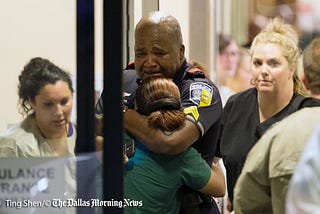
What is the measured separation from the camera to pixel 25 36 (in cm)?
235

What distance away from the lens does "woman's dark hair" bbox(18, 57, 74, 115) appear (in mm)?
2299

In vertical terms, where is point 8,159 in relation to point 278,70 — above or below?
below

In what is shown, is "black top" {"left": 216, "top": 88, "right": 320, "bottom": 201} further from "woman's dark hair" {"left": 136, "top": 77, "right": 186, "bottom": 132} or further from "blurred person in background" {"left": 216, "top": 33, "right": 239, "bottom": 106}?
"blurred person in background" {"left": 216, "top": 33, "right": 239, "bottom": 106}

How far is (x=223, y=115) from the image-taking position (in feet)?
8.64

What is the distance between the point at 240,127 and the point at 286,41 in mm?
352

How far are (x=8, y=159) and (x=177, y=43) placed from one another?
0.66 metres

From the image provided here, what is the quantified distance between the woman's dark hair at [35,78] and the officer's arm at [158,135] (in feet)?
0.73

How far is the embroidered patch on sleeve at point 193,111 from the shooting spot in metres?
2.28

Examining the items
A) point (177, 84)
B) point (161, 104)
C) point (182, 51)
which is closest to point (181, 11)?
point (182, 51)

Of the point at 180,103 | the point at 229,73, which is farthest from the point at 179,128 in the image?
the point at 229,73

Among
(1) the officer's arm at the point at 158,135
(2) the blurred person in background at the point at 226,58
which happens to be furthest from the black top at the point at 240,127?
(2) the blurred person in background at the point at 226,58

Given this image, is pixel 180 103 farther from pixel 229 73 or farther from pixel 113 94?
pixel 229 73

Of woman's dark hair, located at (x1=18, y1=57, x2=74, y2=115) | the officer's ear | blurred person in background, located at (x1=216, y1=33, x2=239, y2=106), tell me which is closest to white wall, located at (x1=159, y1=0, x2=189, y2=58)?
the officer's ear

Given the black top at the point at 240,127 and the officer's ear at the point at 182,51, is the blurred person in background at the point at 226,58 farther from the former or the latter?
the officer's ear at the point at 182,51
